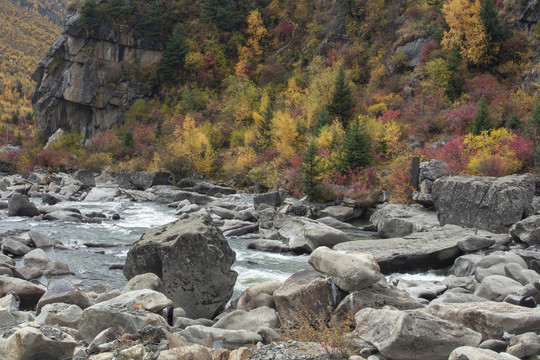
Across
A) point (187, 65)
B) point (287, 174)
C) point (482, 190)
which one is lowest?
point (287, 174)

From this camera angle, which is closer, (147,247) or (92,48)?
(147,247)

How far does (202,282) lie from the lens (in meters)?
11.3

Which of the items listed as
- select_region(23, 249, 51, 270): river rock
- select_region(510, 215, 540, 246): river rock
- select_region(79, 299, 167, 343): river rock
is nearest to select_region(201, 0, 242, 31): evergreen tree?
select_region(23, 249, 51, 270): river rock

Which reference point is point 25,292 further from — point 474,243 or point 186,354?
point 474,243

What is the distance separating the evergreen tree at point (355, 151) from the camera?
31.8 meters

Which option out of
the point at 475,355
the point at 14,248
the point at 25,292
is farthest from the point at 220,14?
the point at 475,355

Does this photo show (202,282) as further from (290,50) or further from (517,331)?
(290,50)

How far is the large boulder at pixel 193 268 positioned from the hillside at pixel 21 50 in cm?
8696

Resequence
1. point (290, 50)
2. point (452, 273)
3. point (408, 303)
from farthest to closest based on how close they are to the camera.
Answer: point (290, 50) < point (452, 273) < point (408, 303)

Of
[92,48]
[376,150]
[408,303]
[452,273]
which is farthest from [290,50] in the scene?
[408,303]

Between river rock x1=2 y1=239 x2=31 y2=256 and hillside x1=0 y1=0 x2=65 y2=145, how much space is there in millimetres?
78185

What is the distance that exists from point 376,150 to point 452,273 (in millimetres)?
22184

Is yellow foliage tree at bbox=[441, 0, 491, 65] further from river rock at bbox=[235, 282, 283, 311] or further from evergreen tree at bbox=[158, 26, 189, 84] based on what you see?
evergreen tree at bbox=[158, 26, 189, 84]

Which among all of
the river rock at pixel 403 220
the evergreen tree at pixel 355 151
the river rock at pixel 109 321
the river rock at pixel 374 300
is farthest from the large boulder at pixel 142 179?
the river rock at pixel 374 300
